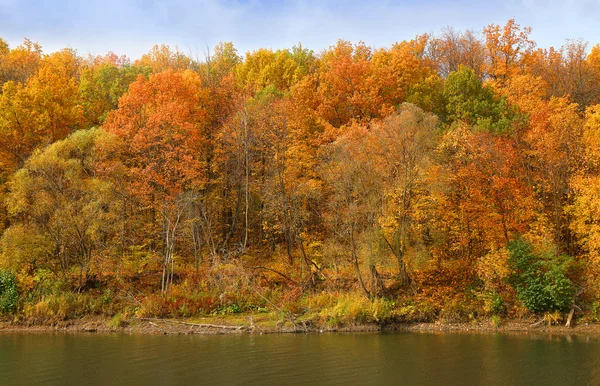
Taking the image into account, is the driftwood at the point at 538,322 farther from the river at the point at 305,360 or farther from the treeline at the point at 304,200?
the river at the point at 305,360

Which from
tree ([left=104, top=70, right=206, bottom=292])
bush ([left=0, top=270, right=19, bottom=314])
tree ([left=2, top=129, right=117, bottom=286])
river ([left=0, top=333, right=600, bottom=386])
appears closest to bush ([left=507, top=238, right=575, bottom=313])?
river ([left=0, top=333, right=600, bottom=386])

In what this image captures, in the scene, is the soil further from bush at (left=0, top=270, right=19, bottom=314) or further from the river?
the river

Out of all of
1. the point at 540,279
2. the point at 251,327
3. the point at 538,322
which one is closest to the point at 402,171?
the point at 540,279

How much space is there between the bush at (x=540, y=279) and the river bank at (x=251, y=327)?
3.78ft

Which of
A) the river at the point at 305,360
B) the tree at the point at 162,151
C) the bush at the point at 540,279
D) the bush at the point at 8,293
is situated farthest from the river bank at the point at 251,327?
the tree at the point at 162,151

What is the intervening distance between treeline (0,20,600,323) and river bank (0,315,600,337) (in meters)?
0.92

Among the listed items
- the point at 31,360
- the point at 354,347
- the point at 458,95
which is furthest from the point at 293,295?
the point at 458,95

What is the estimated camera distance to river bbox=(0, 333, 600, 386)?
18.0 metres

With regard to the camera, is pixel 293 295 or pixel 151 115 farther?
pixel 151 115

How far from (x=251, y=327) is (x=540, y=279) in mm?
16496

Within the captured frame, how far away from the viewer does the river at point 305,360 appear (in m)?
18.0

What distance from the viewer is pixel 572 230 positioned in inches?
1241

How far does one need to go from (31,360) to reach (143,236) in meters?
16.5

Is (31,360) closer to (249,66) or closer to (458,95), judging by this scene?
(458,95)
